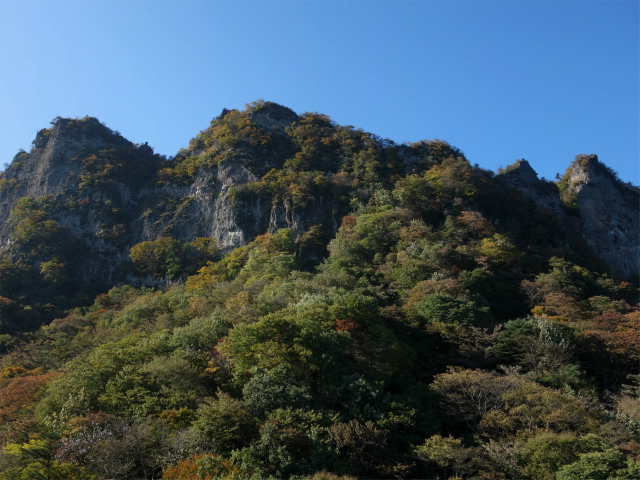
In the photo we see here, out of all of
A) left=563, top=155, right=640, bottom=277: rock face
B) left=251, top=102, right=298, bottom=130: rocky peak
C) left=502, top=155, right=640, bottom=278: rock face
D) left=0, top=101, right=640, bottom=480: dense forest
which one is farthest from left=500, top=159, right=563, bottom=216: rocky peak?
left=251, top=102, right=298, bottom=130: rocky peak

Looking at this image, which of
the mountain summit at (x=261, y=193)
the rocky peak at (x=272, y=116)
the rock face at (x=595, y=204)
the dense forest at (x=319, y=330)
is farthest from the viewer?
the rocky peak at (x=272, y=116)

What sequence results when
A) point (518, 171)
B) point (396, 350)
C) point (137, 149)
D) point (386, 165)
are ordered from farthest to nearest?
1. point (137, 149)
2. point (518, 171)
3. point (386, 165)
4. point (396, 350)

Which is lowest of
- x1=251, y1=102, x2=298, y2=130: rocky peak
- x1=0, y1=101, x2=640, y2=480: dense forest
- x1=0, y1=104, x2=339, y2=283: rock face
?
x1=0, y1=101, x2=640, y2=480: dense forest

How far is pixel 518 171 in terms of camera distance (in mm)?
69812

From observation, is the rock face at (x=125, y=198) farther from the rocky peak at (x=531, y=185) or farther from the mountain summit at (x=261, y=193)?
the rocky peak at (x=531, y=185)

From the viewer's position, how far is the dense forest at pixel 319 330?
17.6 metres

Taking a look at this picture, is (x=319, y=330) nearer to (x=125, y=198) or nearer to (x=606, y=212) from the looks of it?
(x=125, y=198)

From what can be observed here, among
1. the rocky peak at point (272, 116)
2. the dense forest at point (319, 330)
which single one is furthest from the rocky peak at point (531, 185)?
the rocky peak at point (272, 116)

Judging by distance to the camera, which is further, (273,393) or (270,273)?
(270,273)

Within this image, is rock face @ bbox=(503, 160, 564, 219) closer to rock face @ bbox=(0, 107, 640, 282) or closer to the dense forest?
rock face @ bbox=(0, 107, 640, 282)

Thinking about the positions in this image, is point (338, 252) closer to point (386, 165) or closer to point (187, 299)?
point (187, 299)

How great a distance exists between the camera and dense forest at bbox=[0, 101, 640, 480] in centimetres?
1764

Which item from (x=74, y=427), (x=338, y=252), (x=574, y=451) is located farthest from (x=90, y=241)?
(x=574, y=451)

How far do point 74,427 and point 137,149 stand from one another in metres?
71.5
